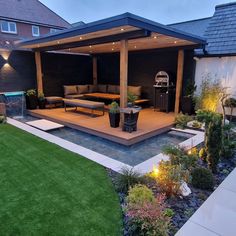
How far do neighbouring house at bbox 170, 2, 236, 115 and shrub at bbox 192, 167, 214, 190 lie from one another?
5007mm

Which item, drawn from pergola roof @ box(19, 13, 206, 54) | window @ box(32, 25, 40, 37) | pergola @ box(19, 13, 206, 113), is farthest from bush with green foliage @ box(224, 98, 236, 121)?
window @ box(32, 25, 40, 37)

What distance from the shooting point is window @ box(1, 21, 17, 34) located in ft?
48.4

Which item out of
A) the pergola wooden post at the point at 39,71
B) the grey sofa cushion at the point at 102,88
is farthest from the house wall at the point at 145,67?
the pergola wooden post at the point at 39,71

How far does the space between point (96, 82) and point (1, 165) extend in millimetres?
8245

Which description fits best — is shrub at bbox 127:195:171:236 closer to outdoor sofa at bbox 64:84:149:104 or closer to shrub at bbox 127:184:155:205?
shrub at bbox 127:184:155:205

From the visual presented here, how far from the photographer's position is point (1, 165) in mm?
3809

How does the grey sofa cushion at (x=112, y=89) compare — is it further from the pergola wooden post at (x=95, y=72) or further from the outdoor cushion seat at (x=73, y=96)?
the outdoor cushion seat at (x=73, y=96)

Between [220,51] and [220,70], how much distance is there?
2.19 feet

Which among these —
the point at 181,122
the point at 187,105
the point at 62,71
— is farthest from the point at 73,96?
the point at 181,122

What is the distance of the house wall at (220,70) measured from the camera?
22.8 feet

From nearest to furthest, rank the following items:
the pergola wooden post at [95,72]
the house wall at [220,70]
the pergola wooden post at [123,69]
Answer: the pergola wooden post at [123,69] < the house wall at [220,70] < the pergola wooden post at [95,72]

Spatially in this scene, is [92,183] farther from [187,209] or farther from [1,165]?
[1,165]

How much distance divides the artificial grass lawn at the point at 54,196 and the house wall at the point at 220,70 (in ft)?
19.1

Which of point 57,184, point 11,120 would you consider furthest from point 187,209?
point 11,120
